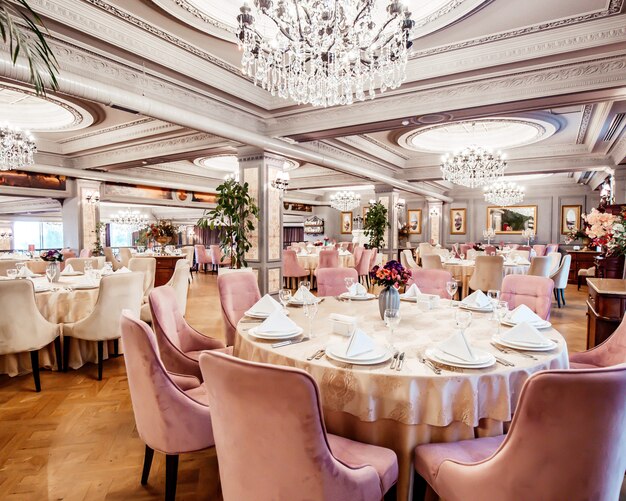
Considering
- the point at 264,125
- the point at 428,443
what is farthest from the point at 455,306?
the point at 264,125

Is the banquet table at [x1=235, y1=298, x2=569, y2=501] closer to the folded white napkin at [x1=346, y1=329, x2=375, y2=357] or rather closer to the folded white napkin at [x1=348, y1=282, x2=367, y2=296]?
the folded white napkin at [x1=346, y1=329, x2=375, y2=357]

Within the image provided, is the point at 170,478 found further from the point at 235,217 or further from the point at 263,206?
the point at 263,206

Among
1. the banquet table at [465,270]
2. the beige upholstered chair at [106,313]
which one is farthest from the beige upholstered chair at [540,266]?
the beige upholstered chair at [106,313]

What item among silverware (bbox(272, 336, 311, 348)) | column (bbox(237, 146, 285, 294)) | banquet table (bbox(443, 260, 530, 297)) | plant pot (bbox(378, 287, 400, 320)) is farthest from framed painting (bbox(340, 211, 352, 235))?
silverware (bbox(272, 336, 311, 348))

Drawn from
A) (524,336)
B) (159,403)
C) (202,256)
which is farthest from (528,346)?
(202,256)

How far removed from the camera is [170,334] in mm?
2449

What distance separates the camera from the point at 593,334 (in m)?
3.37

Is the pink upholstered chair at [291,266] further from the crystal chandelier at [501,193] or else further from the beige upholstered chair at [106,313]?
the crystal chandelier at [501,193]

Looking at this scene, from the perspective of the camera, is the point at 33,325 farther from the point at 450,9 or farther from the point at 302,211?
the point at 302,211

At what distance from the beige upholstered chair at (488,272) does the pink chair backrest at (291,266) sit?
3.49 m

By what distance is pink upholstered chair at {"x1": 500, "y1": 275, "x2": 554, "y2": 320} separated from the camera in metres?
2.90

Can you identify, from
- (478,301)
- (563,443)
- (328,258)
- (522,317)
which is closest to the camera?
(563,443)

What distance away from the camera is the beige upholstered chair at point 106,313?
132 inches

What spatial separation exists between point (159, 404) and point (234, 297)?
1448 millimetres
